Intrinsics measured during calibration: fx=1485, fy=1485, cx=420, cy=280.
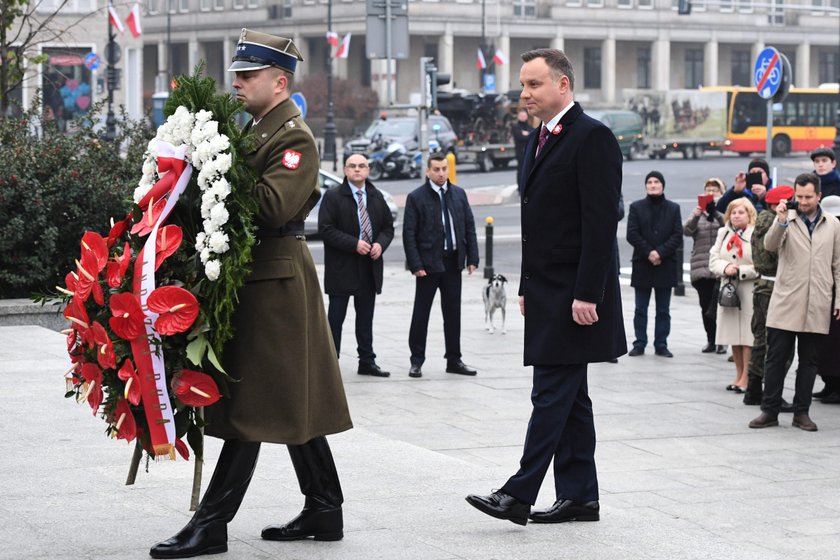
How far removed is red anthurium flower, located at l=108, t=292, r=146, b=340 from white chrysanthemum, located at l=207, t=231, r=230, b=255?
1.13ft

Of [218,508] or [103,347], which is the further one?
[218,508]

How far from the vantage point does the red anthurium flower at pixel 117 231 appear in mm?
5738

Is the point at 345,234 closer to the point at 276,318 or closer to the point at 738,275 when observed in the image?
the point at 738,275

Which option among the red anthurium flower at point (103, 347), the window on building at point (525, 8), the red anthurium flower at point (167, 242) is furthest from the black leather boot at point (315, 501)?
the window on building at point (525, 8)

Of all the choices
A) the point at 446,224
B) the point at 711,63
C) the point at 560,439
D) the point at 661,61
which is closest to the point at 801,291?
the point at 446,224

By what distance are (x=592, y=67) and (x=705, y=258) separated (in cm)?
8814

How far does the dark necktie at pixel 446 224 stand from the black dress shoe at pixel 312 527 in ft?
21.7

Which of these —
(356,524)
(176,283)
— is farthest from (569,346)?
(176,283)

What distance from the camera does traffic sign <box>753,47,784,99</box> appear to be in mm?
18156

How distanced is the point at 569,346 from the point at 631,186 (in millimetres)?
35694

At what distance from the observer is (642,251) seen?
1407cm

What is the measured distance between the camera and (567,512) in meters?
6.46

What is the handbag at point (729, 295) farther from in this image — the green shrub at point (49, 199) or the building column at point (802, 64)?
the building column at point (802, 64)

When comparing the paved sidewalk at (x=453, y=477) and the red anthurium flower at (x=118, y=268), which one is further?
the paved sidewalk at (x=453, y=477)
